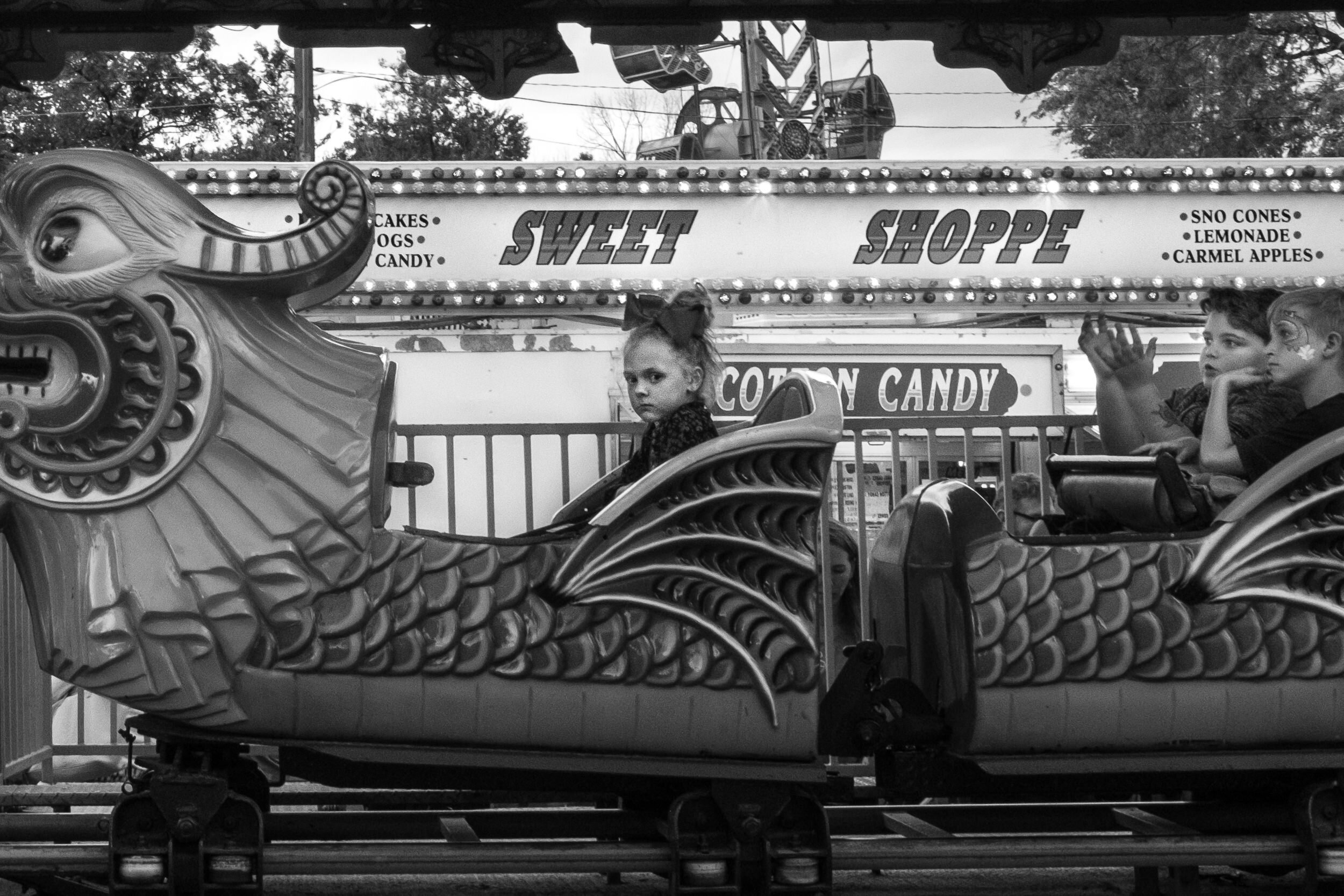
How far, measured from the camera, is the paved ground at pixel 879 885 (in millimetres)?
3074

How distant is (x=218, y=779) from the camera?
251cm

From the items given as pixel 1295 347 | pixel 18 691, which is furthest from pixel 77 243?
pixel 1295 347

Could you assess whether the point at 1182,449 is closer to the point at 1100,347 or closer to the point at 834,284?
the point at 1100,347

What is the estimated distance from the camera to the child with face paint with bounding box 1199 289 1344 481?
2791 millimetres

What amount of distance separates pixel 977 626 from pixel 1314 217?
18.5 feet

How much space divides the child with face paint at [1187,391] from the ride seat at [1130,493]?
23cm

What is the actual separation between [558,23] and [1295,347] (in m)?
1.59

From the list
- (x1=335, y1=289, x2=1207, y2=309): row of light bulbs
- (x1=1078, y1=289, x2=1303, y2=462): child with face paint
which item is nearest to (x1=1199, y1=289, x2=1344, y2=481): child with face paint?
(x1=1078, y1=289, x2=1303, y2=462): child with face paint

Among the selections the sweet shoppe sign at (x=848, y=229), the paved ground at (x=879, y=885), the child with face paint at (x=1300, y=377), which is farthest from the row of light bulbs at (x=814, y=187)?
the child with face paint at (x=1300, y=377)

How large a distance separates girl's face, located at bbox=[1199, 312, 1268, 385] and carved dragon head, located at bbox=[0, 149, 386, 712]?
76.3 inches

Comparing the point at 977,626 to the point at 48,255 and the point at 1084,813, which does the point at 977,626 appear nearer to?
the point at 1084,813

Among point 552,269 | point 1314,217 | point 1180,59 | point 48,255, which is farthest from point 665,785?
point 1180,59

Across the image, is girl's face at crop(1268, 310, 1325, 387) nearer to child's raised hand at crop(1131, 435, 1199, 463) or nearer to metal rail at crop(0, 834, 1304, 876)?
child's raised hand at crop(1131, 435, 1199, 463)

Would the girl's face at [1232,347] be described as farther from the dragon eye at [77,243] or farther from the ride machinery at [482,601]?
the dragon eye at [77,243]
